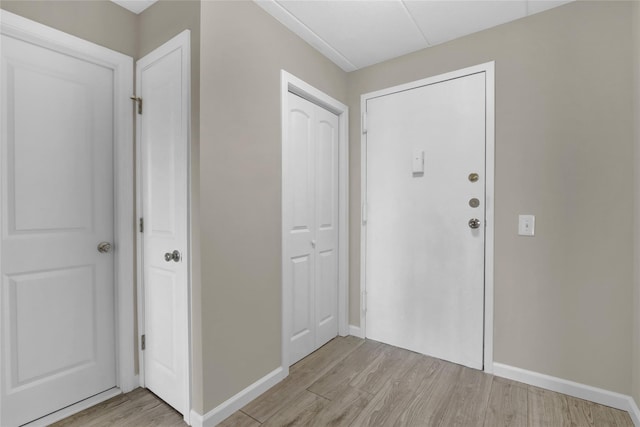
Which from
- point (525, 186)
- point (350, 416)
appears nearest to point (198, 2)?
point (525, 186)

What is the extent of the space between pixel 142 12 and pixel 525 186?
8.78 ft

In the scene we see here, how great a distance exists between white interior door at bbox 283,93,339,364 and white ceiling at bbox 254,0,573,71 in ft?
1.57

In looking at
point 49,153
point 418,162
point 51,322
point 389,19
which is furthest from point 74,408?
point 389,19

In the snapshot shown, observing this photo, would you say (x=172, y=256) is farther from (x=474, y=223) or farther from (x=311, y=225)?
(x=474, y=223)

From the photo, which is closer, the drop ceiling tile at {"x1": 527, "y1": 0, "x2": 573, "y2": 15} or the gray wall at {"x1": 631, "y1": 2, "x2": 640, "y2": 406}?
the gray wall at {"x1": 631, "y1": 2, "x2": 640, "y2": 406}

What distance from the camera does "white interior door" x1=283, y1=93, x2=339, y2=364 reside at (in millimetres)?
2193

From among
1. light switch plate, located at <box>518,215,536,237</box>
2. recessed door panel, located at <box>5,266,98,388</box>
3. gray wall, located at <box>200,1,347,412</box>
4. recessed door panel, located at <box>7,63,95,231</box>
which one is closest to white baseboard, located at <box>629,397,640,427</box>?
light switch plate, located at <box>518,215,536,237</box>

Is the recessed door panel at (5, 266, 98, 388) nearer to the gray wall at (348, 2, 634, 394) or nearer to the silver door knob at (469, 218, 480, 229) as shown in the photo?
the silver door knob at (469, 218, 480, 229)

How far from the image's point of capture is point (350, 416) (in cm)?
167

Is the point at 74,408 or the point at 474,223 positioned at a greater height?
the point at 474,223

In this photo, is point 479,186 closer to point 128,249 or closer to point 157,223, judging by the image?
point 157,223

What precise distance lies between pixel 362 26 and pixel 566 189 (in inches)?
65.9

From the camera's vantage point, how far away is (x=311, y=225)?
237 centimetres

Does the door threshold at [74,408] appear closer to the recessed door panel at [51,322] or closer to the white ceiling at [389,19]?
the recessed door panel at [51,322]
